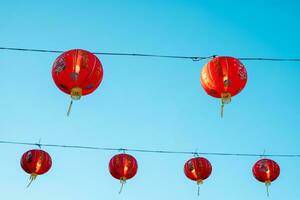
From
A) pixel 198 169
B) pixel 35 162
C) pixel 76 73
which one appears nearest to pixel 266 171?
pixel 198 169

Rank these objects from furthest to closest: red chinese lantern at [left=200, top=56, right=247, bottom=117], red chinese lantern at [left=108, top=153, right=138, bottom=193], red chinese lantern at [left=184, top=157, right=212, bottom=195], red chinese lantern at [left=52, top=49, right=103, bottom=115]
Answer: red chinese lantern at [left=184, top=157, right=212, bottom=195] → red chinese lantern at [left=108, top=153, right=138, bottom=193] → red chinese lantern at [left=200, top=56, right=247, bottom=117] → red chinese lantern at [left=52, top=49, right=103, bottom=115]

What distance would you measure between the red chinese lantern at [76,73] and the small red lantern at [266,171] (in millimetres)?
5436

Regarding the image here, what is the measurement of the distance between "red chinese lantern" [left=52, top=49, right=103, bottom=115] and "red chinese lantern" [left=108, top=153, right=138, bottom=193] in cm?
351

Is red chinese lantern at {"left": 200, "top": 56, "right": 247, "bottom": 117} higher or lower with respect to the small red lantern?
higher

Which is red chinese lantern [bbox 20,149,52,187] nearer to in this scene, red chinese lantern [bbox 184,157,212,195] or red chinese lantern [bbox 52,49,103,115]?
red chinese lantern [bbox 184,157,212,195]

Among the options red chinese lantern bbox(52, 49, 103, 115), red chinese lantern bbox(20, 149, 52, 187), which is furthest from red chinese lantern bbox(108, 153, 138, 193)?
red chinese lantern bbox(52, 49, 103, 115)

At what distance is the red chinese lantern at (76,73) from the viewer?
5523mm

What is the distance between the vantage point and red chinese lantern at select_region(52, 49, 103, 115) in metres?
5.52

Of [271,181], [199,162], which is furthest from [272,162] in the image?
[199,162]

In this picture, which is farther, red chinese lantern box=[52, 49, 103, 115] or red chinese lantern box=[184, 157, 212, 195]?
red chinese lantern box=[184, 157, 212, 195]

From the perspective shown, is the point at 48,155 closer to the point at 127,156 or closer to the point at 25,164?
the point at 25,164

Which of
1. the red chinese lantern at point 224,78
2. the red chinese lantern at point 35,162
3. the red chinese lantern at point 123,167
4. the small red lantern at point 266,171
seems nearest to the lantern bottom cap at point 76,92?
the red chinese lantern at point 224,78

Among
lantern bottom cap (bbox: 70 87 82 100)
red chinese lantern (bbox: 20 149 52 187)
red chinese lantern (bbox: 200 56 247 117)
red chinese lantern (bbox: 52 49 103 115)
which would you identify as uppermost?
red chinese lantern (bbox: 200 56 247 117)

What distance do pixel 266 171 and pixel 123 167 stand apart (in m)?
3.56
